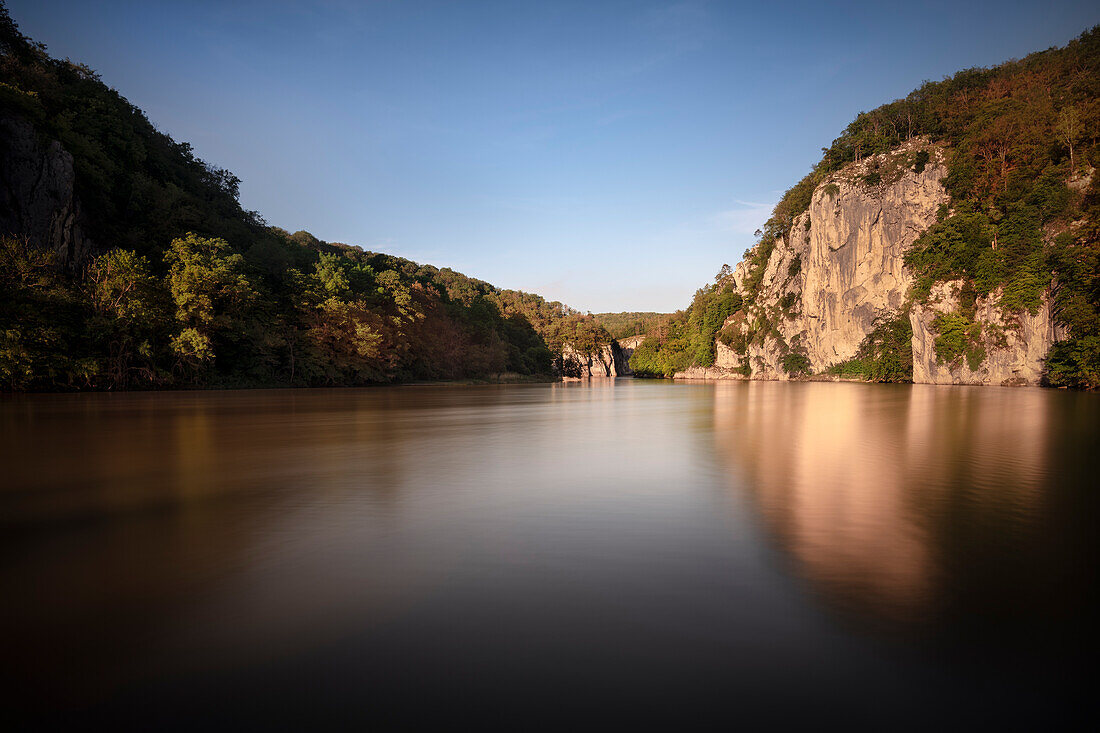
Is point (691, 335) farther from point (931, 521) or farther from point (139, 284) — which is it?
point (931, 521)

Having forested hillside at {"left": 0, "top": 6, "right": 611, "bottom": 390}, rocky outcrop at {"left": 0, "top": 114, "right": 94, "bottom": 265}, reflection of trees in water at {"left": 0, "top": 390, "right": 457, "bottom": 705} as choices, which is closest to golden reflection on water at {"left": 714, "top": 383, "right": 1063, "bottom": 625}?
reflection of trees in water at {"left": 0, "top": 390, "right": 457, "bottom": 705}

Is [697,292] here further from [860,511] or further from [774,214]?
[860,511]

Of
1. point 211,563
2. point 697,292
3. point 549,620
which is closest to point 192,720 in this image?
point 549,620

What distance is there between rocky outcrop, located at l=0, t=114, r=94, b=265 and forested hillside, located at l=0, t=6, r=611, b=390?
7 centimetres

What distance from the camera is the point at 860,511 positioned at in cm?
494

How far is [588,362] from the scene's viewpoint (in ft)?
387

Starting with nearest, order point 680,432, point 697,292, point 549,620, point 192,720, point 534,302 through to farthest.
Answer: point 192,720 → point 549,620 → point 680,432 → point 697,292 → point 534,302

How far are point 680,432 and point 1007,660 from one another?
9.47 meters

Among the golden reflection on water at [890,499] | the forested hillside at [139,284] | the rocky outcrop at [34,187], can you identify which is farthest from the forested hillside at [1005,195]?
the rocky outcrop at [34,187]

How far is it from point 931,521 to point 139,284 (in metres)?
33.8

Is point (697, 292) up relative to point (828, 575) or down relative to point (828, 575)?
up

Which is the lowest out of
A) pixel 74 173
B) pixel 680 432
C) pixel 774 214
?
pixel 680 432

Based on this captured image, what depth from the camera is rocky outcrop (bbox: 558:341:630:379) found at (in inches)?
4456

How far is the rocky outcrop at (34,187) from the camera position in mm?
24266
